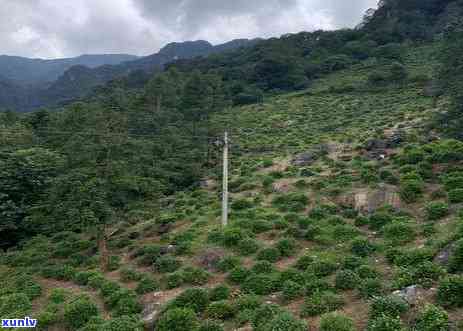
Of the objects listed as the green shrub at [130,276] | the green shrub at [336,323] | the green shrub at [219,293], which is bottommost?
the green shrub at [130,276]

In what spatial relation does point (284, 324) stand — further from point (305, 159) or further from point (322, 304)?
point (305, 159)

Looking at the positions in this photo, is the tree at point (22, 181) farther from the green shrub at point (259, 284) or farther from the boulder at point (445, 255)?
the boulder at point (445, 255)

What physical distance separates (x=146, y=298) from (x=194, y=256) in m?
3.30

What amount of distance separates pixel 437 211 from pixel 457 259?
5.84m

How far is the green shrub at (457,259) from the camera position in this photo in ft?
36.5

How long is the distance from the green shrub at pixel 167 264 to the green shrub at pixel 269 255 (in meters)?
3.48

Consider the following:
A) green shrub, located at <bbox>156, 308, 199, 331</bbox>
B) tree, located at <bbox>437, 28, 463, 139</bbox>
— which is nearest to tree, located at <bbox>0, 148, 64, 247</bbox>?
green shrub, located at <bbox>156, 308, 199, 331</bbox>

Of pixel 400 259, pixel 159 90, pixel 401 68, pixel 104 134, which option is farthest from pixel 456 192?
pixel 401 68

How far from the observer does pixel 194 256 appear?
18047 millimetres

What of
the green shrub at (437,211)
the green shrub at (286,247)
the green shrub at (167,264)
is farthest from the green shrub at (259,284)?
the green shrub at (437,211)

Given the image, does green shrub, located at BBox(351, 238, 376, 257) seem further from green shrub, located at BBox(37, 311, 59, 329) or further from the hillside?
green shrub, located at BBox(37, 311, 59, 329)

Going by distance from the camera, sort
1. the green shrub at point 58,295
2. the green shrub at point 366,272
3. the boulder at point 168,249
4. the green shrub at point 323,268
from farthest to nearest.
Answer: the boulder at point 168,249, the green shrub at point 58,295, the green shrub at point 323,268, the green shrub at point 366,272

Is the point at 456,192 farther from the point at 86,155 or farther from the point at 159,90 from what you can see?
the point at 159,90

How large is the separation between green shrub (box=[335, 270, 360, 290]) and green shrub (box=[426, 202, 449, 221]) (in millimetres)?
5717
